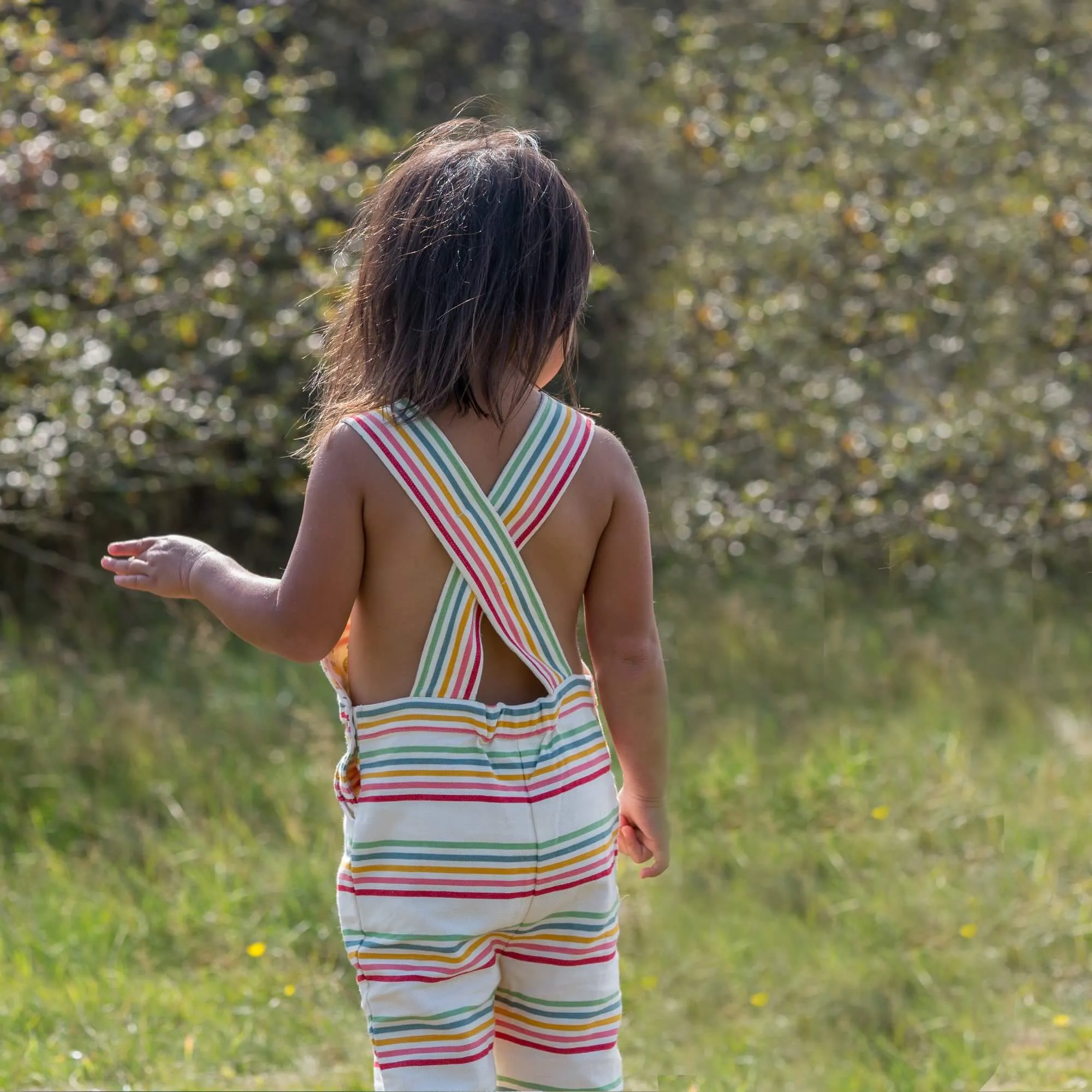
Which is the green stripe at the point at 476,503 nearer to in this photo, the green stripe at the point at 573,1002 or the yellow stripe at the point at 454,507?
the yellow stripe at the point at 454,507

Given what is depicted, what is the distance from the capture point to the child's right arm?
6.46ft

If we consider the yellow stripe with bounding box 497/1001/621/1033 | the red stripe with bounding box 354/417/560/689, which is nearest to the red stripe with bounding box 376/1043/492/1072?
the yellow stripe with bounding box 497/1001/621/1033

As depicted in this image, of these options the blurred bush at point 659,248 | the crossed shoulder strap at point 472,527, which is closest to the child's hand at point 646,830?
the crossed shoulder strap at point 472,527

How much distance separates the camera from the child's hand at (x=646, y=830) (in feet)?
7.04

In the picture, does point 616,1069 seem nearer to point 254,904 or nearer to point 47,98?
point 254,904

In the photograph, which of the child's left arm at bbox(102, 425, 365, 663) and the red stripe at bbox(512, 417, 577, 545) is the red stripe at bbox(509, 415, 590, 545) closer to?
the red stripe at bbox(512, 417, 577, 545)

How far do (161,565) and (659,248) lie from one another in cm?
497

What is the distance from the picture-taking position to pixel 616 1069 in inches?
78.8

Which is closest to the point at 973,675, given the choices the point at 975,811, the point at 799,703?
the point at 799,703

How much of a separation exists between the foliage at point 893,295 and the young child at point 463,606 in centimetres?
359

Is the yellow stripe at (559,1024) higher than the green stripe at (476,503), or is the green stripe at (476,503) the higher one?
the green stripe at (476,503)

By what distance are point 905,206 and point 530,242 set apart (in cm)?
423

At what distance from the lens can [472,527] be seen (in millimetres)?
1823

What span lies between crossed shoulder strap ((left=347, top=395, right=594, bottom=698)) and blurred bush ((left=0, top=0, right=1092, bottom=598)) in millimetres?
2615
